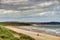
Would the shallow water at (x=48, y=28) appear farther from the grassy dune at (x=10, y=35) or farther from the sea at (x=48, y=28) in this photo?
the grassy dune at (x=10, y=35)

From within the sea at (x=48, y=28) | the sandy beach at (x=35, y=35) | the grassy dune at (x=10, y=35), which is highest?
the sea at (x=48, y=28)

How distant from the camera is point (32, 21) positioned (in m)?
1.76

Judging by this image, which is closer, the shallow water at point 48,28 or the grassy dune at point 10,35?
the grassy dune at point 10,35

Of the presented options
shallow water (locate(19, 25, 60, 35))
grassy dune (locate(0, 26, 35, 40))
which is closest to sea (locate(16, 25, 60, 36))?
shallow water (locate(19, 25, 60, 35))

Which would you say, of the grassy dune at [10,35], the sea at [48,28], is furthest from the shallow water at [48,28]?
the grassy dune at [10,35]

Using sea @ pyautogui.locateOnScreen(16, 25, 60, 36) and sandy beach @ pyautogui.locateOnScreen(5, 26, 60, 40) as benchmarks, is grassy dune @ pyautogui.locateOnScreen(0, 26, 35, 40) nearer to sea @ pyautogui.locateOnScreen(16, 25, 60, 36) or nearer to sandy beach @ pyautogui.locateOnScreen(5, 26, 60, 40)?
sandy beach @ pyautogui.locateOnScreen(5, 26, 60, 40)

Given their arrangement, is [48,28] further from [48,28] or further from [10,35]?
[10,35]

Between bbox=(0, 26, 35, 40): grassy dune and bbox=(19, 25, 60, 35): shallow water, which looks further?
bbox=(19, 25, 60, 35): shallow water

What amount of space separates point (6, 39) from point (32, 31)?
1.33ft

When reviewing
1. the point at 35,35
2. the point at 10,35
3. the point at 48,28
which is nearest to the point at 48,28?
the point at 48,28

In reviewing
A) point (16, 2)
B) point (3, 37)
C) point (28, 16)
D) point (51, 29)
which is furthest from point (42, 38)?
point (16, 2)

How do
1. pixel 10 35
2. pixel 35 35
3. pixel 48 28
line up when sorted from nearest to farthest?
pixel 10 35 < pixel 35 35 < pixel 48 28

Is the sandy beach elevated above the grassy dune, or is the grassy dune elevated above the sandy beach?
the sandy beach

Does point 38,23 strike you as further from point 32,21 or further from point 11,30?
point 11,30
